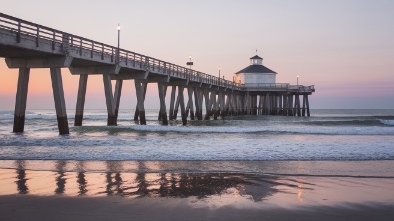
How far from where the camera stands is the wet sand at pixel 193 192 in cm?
484

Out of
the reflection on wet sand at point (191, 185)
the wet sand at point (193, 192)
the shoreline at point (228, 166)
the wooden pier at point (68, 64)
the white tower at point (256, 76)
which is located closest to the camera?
the wet sand at point (193, 192)

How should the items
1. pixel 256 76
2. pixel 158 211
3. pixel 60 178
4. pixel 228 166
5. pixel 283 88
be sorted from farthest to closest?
1. pixel 256 76
2. pixel 283 88
3. pixel 228 166
4. pixel 60 178
5. pixel 158 211

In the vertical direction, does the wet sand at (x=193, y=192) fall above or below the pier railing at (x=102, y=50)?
below

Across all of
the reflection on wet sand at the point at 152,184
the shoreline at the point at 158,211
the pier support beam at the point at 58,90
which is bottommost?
the reflection on wet sand at the point at 152,184

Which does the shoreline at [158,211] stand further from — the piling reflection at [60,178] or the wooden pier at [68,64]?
the wooden pier at [68,64]

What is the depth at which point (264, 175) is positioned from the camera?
7.98m

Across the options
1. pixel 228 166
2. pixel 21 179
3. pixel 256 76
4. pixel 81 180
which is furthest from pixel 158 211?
pixel 256 76

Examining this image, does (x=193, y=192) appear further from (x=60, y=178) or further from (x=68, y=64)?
(x=68, y=64)

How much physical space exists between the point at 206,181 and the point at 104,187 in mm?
1833

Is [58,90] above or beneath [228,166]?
above

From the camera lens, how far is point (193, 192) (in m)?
6.18

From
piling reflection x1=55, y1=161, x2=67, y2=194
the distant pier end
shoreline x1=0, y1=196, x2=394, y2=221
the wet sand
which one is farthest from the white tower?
shoreline x1=0, y1=196, x2=394, y2=221

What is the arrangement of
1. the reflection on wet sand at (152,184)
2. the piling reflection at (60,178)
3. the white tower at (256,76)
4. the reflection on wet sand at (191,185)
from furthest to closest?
1. the white tower at (256,76)
2. the piling reflection at (60,178)
3. the reflection on wet sand at (152,184)
4. the reflection on wet sand at (191,185)

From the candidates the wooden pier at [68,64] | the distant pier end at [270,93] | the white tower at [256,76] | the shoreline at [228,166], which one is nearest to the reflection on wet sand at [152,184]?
the shoreline at [228,166]
